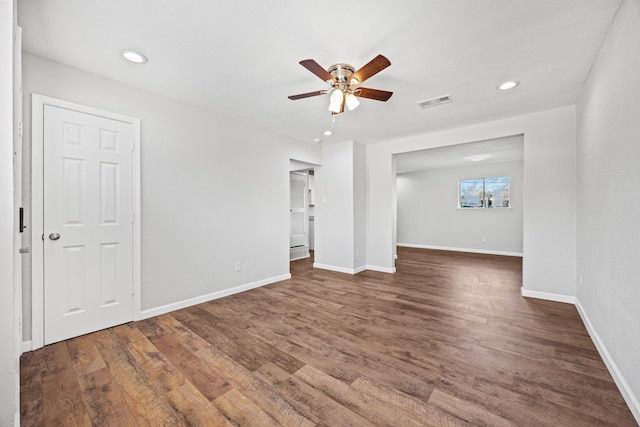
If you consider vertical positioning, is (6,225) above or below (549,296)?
above

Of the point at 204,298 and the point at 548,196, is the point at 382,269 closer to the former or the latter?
the point at 548,196

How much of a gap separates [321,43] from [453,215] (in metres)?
6.93

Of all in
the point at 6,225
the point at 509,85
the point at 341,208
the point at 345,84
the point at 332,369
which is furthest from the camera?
the point at 341,208

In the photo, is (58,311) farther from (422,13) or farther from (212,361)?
(422,13)

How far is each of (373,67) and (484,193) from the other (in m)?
6.61

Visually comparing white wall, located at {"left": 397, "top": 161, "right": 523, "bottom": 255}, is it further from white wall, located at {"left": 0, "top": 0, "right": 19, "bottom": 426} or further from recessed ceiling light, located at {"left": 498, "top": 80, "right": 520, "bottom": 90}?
white wall, located at {"left": 0, "top": 0, "right": 19, "bottom": 426}

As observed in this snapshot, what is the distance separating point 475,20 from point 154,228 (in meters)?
3.48

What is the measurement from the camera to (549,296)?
132 inches

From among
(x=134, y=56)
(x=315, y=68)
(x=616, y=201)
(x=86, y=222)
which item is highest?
(x=134, y=56)

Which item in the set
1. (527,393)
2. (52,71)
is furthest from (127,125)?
(527,393)

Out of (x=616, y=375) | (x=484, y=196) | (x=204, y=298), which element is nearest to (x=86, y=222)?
(x=204, y=298)

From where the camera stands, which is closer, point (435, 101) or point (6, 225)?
point (6, 225)

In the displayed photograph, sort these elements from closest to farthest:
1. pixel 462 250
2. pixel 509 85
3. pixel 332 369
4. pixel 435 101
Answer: pixel 332 369, pixel 509 85, pixel 435 101, pixel 462 250

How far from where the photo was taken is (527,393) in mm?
1665
